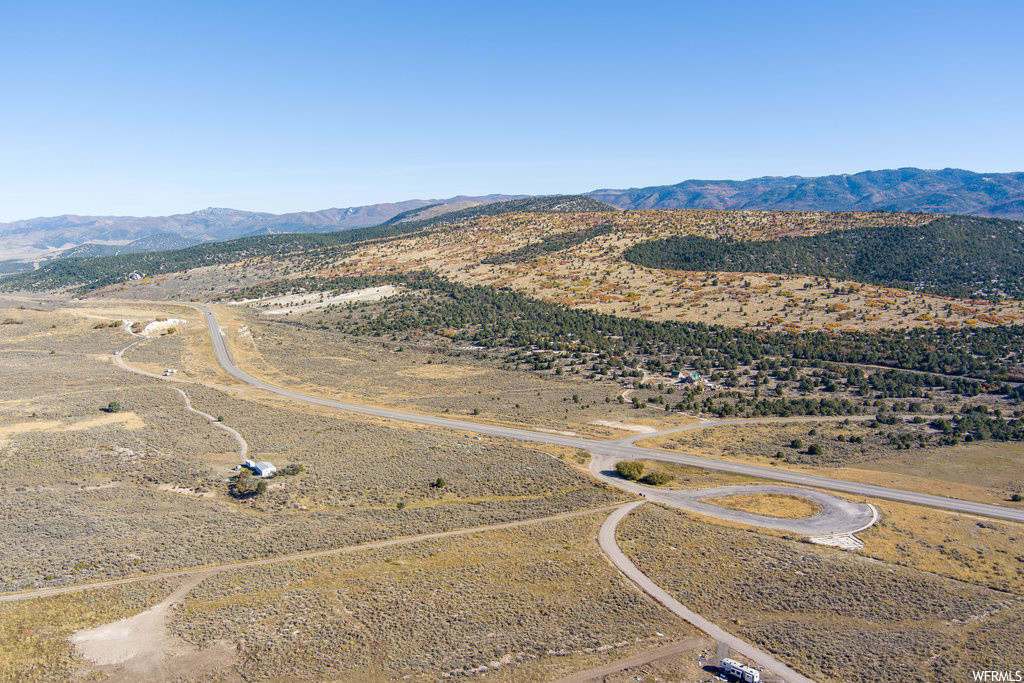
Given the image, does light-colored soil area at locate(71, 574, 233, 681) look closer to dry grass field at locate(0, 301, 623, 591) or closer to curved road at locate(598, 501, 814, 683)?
dry grass field at locate(0, 301, 623, 591)

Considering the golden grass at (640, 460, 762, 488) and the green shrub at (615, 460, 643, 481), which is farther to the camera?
the green shrub at (615, 460, 643, 481)

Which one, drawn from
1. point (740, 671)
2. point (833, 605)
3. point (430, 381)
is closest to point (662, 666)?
point (740, 671)

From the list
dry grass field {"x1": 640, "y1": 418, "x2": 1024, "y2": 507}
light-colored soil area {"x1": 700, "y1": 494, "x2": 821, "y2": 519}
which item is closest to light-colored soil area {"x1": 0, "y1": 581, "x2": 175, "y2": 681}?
light-colored soil area {"x1": 700, "y1": 494, "x2": 821, "y2": 519}

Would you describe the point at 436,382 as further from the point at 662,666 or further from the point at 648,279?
the point at 648,279

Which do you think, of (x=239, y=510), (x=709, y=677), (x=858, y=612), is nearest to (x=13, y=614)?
(x=239, y=510)

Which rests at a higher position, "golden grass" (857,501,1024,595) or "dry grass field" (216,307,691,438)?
"dry grass field" (216,307,691,438)

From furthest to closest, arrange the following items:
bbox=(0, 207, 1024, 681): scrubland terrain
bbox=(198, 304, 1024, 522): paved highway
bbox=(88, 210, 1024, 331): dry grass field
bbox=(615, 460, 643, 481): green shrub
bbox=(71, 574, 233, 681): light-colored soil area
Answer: bbox=(88, 210, 1024, 331): dry grass field
bbox=(615, 460, 643, 481): green shrub
bbox=(198, 304, 1024, 522): paved highway
bbox=(0, 207, 1024, 681): scrubland terrain
bbox=(71, 574, 233, 681): light-colored soil area

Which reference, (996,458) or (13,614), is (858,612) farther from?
(13,614)
